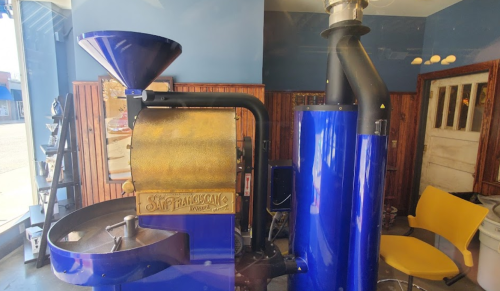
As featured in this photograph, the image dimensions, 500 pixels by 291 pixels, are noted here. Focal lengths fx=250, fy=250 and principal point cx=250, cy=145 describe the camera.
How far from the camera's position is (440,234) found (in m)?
1.99

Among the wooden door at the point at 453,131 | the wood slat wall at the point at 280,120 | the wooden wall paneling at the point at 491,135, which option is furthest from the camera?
the wood slat wall at the point at 280,120

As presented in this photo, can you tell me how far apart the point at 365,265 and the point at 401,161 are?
10.3 feet

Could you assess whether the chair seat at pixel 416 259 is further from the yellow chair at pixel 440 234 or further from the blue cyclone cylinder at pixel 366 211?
the blue cyclone cylinder at pixel 366 211

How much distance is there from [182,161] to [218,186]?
0.19 meters

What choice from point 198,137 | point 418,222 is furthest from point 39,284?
point 418,222

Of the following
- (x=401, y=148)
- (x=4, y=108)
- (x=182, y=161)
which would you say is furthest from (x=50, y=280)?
(x=401, y=148)

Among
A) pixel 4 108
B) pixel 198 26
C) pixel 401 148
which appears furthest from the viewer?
pixel 401 148

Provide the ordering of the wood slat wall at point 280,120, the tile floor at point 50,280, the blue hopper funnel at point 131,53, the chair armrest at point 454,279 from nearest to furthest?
the blue hopper funnel at point 131,53 → the tile floor at point 50,280 → the chair armrest at point 454,279 → the wood slat wall at point 280,120

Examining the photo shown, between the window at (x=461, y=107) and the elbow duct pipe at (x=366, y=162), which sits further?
the window at (x=461, y=107)

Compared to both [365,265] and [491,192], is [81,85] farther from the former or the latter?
[491,192]

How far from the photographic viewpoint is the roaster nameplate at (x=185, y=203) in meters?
1.10

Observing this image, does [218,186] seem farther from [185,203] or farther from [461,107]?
[461,107]

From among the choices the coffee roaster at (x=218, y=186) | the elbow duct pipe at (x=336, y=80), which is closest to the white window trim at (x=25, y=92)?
the coffee roaster at (x=218, y=186)

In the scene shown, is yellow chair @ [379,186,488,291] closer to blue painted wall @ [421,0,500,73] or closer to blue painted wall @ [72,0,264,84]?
blue painted wall @ [421,0,500,73]
